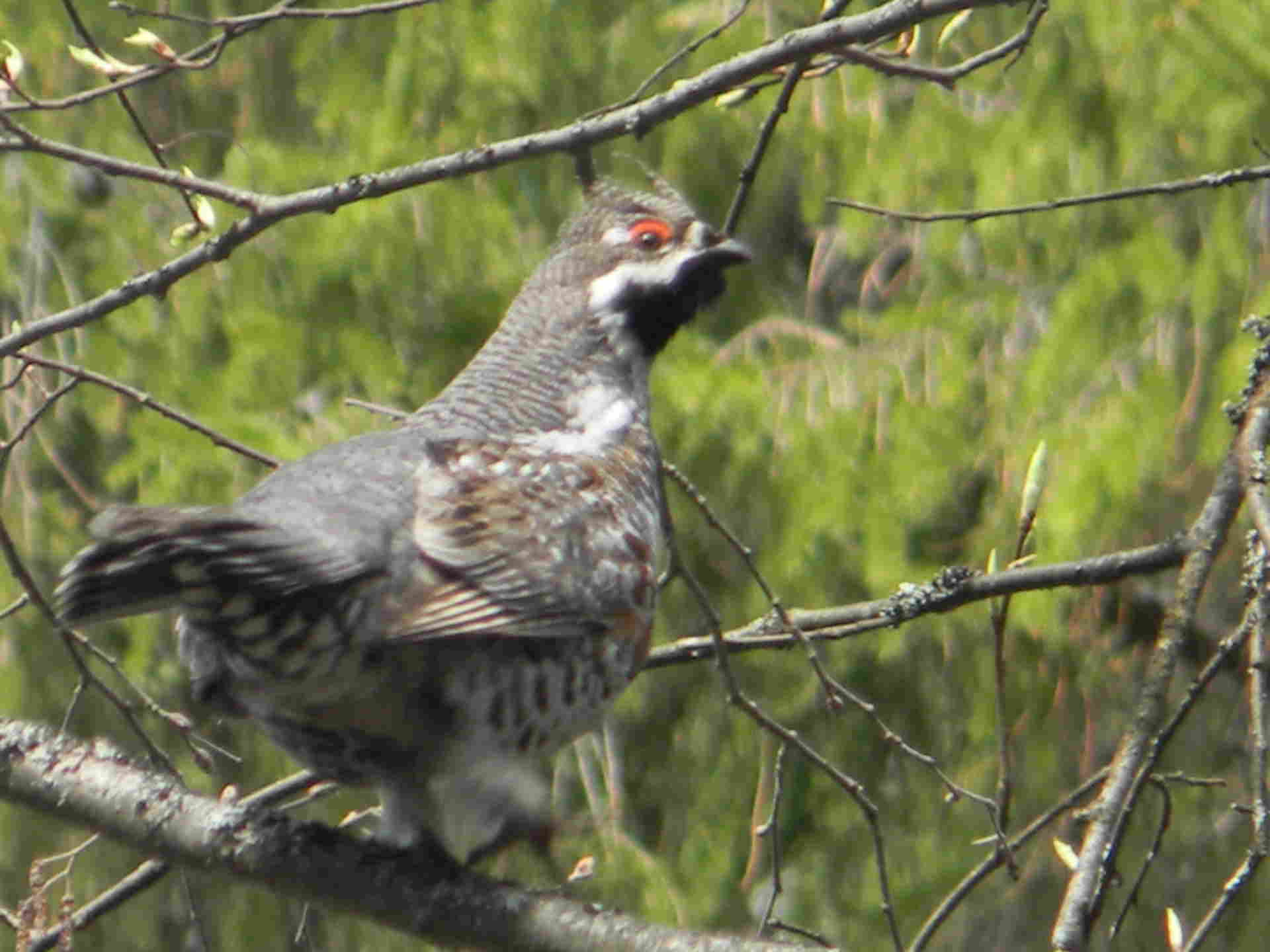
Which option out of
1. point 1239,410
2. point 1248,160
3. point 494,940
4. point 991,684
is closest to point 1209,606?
point 991,684

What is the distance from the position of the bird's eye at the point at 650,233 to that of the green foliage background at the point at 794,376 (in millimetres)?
1686

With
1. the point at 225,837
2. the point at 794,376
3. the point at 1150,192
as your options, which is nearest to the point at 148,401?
the point at 225,837

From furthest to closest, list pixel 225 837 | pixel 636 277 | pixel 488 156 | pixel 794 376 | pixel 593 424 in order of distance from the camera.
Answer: pixel 794 376 < pixel 636 277 < pixel 593 424 < pixel 225 837 < pixel 488 156

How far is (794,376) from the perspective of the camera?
6.28 metres

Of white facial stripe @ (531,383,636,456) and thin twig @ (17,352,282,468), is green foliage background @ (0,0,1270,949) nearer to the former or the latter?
white facial stripe @ (531,383,636,456)

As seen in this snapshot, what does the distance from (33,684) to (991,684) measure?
2853 mm

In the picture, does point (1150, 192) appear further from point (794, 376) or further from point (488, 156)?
point (794, 376)

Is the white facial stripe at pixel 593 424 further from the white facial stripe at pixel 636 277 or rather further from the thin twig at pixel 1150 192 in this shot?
the thin twig at pixel 1150 192

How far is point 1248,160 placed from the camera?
17.1 feet

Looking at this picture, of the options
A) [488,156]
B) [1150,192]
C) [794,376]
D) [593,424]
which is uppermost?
[488,156]

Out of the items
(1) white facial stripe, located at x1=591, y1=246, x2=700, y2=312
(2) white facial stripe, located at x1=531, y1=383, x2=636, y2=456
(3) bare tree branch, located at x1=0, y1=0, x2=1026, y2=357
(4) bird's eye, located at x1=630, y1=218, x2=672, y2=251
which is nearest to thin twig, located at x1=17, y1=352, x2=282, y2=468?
(3) bare tree branch, located at x1=0, y1=0, x2=1026, y2=357

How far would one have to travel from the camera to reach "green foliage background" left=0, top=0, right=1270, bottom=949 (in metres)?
5.50

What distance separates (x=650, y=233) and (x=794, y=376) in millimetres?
2168

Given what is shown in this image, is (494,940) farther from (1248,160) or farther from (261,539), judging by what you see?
(1248,160)
